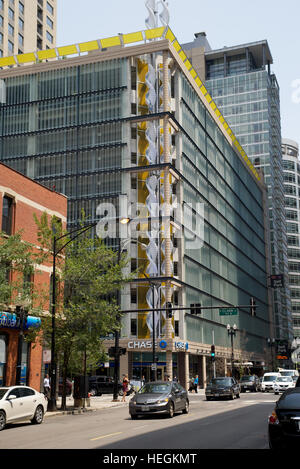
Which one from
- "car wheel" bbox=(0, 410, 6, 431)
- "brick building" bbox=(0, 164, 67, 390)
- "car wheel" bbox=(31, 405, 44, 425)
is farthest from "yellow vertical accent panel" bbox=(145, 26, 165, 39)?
"car wheel" bbox=(0, 410, 6, 431)

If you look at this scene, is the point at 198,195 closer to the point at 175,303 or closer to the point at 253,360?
the point at 175,303

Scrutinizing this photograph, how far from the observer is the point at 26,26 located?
304ft

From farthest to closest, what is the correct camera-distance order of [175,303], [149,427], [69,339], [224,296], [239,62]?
[239,62], [224,296], [175,303], [69,339], [149,427]

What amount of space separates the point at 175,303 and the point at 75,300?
115ft

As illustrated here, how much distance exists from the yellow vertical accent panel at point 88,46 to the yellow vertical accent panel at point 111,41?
0.87 m

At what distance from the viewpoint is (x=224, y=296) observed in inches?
3366

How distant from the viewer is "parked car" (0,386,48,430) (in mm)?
20630

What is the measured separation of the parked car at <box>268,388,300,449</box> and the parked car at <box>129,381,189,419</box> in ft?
41.5

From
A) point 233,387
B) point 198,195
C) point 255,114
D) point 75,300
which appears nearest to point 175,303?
point 198,195

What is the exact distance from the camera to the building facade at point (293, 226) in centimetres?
16000

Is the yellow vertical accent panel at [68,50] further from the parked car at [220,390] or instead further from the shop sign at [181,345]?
the parked car at [220,390]

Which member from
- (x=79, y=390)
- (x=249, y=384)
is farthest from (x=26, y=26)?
(x=79, y=390)

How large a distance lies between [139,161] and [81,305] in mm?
38553

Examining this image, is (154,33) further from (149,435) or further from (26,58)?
(149,435)
